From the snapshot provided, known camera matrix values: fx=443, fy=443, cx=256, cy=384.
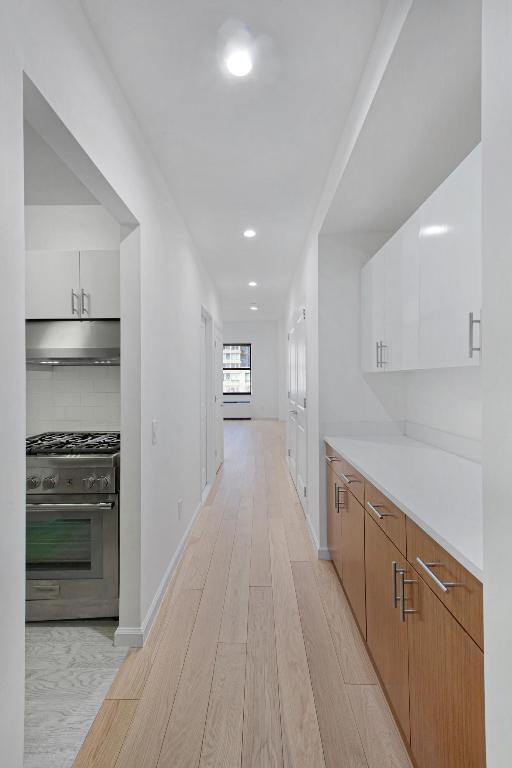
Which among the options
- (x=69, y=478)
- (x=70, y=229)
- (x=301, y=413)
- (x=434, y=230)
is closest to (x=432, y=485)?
(x=434, y=230)

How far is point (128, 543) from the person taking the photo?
2250 mm

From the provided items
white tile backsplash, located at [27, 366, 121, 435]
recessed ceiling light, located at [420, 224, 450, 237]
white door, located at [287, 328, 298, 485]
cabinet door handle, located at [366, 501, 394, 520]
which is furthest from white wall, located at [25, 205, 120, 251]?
white door, located at [287, 328, 298, 485]

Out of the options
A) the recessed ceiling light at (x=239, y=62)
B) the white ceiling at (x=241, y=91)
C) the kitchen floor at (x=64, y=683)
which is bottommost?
the kitchen floor at (x=64, y=683)

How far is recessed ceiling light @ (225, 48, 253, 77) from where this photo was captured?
1780 mm

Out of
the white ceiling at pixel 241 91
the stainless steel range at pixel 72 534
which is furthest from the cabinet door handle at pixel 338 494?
the white ceiling at pixel 241 91

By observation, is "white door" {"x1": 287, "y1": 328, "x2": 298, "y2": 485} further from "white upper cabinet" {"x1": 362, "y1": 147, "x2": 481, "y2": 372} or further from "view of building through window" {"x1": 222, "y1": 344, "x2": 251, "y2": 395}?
"view of building through window" {"x1": 222, "y1": 344, "x2": 251, "y2": 395}

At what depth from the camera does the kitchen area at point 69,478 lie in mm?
2088

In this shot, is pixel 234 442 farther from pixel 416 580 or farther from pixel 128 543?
pixel 416 580

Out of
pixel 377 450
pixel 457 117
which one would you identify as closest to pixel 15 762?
pixel 377 450

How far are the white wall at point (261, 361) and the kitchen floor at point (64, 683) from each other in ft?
32.9

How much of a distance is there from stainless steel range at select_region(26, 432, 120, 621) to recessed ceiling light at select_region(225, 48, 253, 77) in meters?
1.92

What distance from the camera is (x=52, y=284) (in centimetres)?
263

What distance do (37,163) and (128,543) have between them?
2090 millimetres

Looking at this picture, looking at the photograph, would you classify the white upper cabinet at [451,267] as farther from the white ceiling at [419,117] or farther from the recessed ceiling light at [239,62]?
the recessed ceiling light at [239,62]
